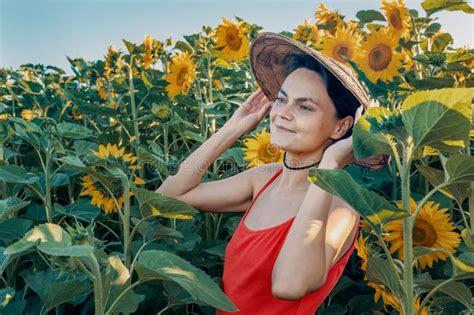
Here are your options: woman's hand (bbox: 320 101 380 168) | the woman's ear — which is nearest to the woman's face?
the woman's ear

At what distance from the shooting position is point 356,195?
1.15 meters

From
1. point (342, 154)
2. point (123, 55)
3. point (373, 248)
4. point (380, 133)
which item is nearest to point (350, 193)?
point (380, 133)

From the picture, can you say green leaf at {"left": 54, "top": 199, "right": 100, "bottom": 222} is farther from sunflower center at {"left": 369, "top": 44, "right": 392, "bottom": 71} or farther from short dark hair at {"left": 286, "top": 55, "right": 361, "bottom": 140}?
sunflower center at {"left": 369, "top": 44, "right": 392, "bottom": 71}

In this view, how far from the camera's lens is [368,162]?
172 centimetres

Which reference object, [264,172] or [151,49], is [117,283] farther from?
[151,49]

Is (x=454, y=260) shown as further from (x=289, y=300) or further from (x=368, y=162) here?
(x=368, y=162)

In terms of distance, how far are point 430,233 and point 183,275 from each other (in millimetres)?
874

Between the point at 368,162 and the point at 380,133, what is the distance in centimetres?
51

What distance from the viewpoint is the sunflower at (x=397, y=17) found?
2.38m

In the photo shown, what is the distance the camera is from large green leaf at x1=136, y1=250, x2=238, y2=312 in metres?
1.17

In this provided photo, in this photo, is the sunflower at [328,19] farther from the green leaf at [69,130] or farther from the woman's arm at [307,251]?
the woman's arm at [307,251]

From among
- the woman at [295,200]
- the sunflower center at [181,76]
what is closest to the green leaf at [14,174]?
the woman at [295,200]

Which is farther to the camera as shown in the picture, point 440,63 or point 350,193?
point 440,63

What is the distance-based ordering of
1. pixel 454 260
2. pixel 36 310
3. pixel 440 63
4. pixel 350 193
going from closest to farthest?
1. pixel 350 193
2. pixel 454 260
3. pixel 36 310
4. pixel 440 63
